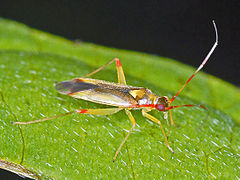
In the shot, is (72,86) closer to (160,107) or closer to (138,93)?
(138,93)

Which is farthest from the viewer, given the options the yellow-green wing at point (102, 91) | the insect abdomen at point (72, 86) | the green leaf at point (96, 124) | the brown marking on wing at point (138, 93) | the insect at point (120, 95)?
the brown marking on wing at point (138, 93)

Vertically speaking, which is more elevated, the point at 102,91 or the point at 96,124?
the point at 102,91

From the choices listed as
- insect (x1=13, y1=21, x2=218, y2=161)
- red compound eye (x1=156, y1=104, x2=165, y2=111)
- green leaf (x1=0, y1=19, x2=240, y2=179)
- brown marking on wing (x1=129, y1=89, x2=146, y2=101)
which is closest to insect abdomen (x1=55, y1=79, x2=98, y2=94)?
insect (x1=13, y1=21, x2=218, y2=161)

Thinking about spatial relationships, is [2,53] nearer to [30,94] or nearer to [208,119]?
[30,94]

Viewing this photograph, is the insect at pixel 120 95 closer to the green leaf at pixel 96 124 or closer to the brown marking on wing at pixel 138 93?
the brown marking on wing at pixel 138 93

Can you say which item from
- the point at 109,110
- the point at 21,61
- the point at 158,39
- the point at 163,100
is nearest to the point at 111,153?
the point at 109,110

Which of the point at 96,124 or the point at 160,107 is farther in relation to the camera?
the point at 160,107

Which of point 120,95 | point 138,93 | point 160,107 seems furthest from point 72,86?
point 160,107

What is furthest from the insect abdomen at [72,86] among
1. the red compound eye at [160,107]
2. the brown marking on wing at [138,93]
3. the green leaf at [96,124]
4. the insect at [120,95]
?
the red compound eye at [160,107]
